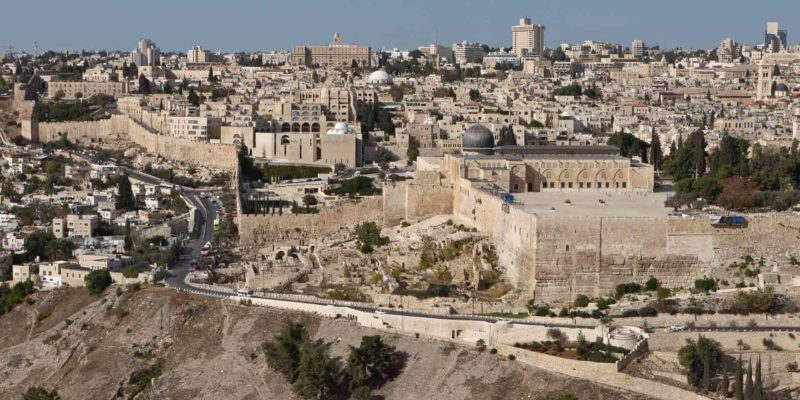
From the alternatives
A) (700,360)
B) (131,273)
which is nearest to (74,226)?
(131,273)

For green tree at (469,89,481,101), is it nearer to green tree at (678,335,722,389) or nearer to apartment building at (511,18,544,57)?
green tree at (678,335,722,389)

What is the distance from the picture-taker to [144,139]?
2256 inches

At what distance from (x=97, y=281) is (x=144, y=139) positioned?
25.0 meters

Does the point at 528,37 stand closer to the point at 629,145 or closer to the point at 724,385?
the point at 629,145

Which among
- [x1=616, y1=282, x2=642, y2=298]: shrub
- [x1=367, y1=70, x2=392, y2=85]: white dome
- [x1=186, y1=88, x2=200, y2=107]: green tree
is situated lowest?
[x1=616, y1=282, x2=642, y2=298]: shrub

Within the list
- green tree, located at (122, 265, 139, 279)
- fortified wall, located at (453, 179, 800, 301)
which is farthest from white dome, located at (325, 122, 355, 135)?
fortified wall, located at (453, 179, 800, 301)

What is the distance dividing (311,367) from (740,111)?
4582cm

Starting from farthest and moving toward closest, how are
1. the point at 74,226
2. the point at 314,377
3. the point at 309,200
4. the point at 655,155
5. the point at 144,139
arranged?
the point at 144,139, the point at 655,155, the point at 309,200, the point at 74,226, the point at 314,377

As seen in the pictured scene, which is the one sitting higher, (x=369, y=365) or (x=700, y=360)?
(x=700, y=360)

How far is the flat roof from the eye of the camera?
2924 cm

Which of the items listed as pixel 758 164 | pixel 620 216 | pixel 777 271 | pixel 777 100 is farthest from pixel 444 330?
pixel 777 100

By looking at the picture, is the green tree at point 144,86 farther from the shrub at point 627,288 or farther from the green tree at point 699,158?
the shrub at point 627,288

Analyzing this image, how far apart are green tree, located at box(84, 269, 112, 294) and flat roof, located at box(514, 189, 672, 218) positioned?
380 inches

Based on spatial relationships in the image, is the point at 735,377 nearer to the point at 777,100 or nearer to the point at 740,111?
the point at 740,111
